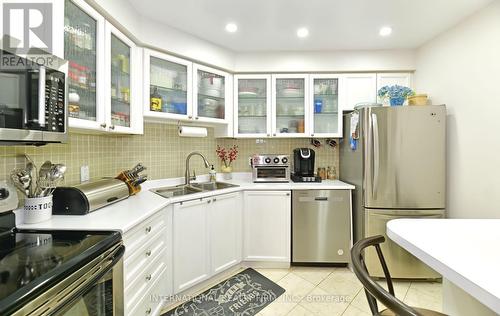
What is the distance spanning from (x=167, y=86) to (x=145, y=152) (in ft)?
2.24

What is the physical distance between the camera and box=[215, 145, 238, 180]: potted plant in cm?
285

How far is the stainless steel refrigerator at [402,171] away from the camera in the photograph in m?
2.11

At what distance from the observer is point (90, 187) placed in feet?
4.76

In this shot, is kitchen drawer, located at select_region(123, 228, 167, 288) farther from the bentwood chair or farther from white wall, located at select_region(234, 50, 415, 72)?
white wall, located at select_region(234, 50, 415, 72)

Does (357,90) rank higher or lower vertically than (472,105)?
higher

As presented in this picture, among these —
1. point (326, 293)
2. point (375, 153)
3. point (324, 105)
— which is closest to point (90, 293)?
point (326, 293)

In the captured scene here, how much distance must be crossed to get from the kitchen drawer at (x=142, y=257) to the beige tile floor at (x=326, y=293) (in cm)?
62

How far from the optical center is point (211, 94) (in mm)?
2512

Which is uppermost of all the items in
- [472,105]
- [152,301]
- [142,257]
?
[472,105]

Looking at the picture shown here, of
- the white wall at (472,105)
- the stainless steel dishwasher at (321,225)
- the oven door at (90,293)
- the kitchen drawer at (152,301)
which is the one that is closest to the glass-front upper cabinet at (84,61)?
the oven door at (90,293)

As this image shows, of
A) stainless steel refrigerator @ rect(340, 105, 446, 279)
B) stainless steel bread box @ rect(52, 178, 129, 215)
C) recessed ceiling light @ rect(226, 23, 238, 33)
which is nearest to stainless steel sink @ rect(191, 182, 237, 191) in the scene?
stainless steel bread box @ rect(52, 178, 129, 215)

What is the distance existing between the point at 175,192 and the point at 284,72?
1.82 m

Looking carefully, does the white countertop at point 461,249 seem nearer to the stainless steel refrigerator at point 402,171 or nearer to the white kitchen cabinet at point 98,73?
the stainless steel refrigerator at point 402,171

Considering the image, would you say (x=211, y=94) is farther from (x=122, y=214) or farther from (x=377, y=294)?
(x=377, y=294)
